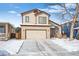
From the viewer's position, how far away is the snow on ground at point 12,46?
5.46ft

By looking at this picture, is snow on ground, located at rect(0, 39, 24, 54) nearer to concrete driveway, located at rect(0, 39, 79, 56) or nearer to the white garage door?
concrete driveway, located at rect(0, 39, 79, 56)

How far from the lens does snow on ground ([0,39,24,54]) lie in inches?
65.5

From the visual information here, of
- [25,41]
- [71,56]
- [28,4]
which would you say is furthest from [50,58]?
[28,4]

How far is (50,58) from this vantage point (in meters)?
1.65

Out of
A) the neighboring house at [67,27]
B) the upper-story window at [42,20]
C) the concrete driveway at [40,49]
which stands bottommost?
the concrete driveway at [40,49]

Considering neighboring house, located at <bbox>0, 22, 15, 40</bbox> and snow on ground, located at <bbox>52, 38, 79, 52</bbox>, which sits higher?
neighboring house, located at <bbox>0, 22, 15, 40</bbox>

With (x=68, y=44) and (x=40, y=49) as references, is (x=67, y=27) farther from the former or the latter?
(x=40, y=49)

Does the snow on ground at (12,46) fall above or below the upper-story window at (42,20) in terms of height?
below

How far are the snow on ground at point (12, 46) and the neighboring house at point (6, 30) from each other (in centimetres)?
6

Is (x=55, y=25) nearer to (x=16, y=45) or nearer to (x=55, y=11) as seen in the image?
(x=55, y=11)

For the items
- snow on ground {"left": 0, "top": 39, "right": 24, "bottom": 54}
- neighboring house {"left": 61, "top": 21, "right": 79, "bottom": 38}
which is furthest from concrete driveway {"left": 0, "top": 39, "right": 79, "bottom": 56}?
neighboring house {"left": 61, "top": 21, "right": 79, "bottom": 38}

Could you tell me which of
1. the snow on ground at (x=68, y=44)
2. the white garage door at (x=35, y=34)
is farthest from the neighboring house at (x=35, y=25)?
the snow on ground at (x=68, y=44)

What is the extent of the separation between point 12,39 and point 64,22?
0.60 m

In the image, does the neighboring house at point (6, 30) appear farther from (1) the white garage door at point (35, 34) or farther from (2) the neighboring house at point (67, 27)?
(2) the neighboring house at point (67, 27)
